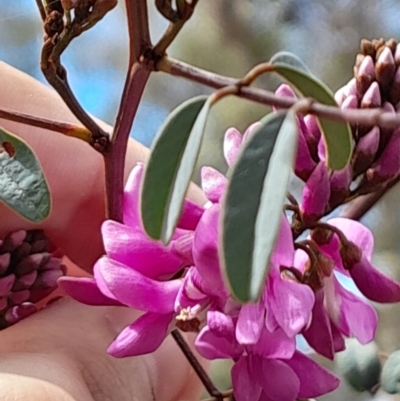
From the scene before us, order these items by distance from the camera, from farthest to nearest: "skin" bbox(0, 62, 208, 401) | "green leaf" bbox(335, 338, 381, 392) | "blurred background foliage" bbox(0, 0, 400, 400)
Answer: "blurred background foliage" bbox(0, 0, 400, 400) → "green leaf" bbox(335, 338, 381, 392) → "skin" bbox(0, 62, 208, 401)

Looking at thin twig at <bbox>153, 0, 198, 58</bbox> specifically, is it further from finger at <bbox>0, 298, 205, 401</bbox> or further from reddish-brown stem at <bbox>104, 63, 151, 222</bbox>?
finger at <bbox>0, 298, 205, 401</bbox>

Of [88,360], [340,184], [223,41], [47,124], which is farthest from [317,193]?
[223,41]

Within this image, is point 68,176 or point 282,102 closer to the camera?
point 282,102

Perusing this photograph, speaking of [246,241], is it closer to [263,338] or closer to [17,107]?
[263,338]

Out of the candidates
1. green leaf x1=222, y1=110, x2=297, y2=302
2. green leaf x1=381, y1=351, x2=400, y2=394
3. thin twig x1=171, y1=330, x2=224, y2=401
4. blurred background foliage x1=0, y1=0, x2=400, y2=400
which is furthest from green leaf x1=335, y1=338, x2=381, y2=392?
blurred background foliage x1=0, y1=0, x2=400, y2=400

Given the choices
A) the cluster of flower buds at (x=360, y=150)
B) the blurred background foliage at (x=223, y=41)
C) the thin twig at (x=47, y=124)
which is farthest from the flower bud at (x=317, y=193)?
the blurred background foliage at (x=223, y=41)

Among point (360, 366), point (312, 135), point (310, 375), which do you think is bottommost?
point (360, 366)

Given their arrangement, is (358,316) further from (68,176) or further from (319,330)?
(68,176)
